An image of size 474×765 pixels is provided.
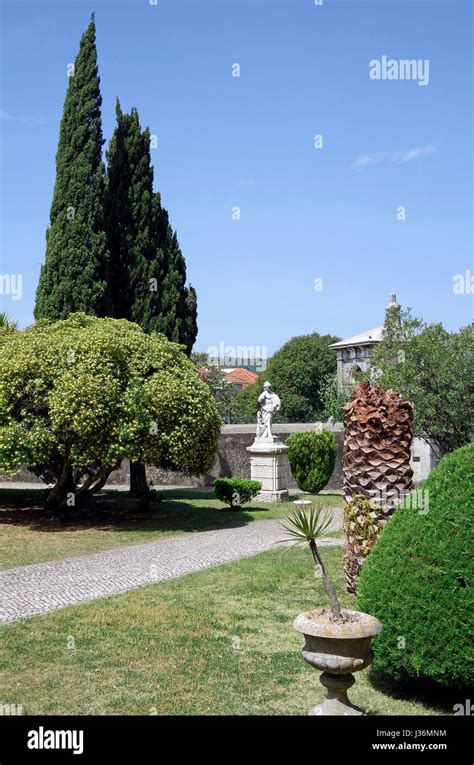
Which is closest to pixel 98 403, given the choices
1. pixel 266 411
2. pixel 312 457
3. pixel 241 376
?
pixel 266 411

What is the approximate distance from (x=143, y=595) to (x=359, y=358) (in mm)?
41543

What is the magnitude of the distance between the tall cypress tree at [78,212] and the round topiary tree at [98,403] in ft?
15.2

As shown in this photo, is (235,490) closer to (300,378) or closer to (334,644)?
(334,644)

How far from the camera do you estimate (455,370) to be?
69.3ft

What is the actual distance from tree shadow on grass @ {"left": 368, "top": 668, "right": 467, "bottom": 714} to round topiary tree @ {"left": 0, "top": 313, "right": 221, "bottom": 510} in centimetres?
866

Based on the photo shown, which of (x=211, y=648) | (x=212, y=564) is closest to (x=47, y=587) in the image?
(x=212, y=564)

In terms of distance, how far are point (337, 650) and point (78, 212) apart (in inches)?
695

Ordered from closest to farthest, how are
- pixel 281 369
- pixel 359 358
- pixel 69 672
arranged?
pixel 69 672
pixel 359 358
pixel 281 369

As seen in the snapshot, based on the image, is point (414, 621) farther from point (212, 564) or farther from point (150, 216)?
point (150, 216)

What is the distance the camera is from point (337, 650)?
205 inches

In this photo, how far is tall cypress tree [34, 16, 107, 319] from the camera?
20.5 metres

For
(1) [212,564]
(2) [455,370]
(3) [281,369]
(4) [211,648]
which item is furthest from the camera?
(3) [281,369]

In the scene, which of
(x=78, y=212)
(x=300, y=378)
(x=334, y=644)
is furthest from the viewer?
(x=300, y=378)

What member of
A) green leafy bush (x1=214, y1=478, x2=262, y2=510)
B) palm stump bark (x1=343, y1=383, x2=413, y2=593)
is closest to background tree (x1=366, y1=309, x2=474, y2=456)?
green leafy bush (x1=214, y1=478, x2=262, y2=510)
